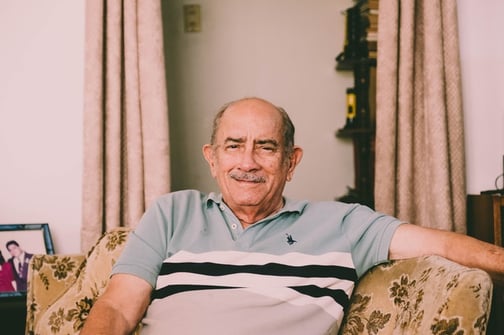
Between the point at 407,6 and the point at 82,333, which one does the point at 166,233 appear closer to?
the point at 82,333

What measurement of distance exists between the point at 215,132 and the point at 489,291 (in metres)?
0.95

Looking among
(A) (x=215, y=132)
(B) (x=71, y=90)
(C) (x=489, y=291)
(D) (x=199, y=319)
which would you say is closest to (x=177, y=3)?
(B) (x=71, y=90)

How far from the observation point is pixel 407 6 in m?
2.13

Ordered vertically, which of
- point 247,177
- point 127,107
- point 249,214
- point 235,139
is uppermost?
point 127,107

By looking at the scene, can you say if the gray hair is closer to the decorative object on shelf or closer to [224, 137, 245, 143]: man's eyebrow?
[224, 137, 245, 143]: man's eyebrow

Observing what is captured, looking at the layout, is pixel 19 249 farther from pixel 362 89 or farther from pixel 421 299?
pixel 362 89

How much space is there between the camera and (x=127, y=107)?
2.04 metres

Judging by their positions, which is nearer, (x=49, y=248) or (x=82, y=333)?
(x=82, y=333)

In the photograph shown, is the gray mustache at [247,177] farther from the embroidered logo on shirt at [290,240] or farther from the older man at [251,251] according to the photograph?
the embroidered logo on shirt at [290,240]

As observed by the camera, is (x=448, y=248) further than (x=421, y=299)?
Yes

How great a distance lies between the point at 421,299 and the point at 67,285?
1.10m

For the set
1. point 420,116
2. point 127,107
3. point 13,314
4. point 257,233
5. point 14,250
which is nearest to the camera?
point 257,233

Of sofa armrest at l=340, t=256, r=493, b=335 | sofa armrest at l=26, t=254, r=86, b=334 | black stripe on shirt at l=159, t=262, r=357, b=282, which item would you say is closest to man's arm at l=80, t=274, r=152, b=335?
black stripe on shirt at l=159, t=262, r=357, b=282

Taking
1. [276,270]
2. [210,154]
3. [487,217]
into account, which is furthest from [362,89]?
[276,270]
